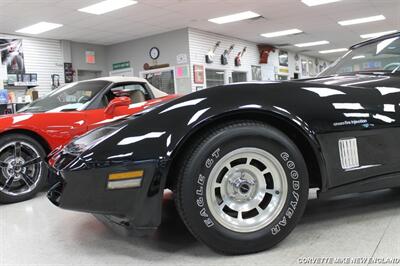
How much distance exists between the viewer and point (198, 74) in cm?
1237

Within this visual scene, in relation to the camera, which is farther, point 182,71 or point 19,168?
point 182,71

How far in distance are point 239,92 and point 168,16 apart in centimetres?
909

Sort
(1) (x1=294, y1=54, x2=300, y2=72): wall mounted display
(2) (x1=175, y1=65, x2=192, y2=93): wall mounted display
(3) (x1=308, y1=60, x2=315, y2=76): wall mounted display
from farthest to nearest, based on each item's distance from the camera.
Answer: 1. (3) (x1=308, y1=60, x2=315, y2=76): wall mounted display
2. (1) (x1=294, y1=54, x2=300, y2=72): wall mounted display
3. (2) (x1=175, y1=65, x2=192, y2=93): wall mounted display

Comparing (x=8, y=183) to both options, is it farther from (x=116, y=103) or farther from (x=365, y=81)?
(x=365, y=81)

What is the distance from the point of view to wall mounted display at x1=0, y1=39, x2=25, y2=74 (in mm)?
10648

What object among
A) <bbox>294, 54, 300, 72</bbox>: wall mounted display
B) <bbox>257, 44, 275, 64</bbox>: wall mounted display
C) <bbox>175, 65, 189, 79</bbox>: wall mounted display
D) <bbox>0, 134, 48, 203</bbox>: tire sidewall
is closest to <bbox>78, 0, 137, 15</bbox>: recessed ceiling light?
<bbox>175, 65, 189, 79</bbox>: wall mounted display

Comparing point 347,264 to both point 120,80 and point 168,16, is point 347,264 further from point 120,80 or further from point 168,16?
point 168,16

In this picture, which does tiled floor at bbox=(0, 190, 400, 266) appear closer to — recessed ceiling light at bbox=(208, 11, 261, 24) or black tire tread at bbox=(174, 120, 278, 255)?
black tire tread at bbox=(174, 120, 278, 255)

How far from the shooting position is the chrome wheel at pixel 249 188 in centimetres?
181

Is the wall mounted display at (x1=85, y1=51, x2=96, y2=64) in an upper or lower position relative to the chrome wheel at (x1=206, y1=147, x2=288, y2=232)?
upper

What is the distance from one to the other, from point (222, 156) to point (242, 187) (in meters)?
0.20

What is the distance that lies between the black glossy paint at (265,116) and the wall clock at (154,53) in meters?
11.1

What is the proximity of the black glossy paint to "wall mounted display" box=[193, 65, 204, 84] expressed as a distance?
10.2 metres

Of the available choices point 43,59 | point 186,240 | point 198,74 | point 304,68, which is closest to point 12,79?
point 43,59
